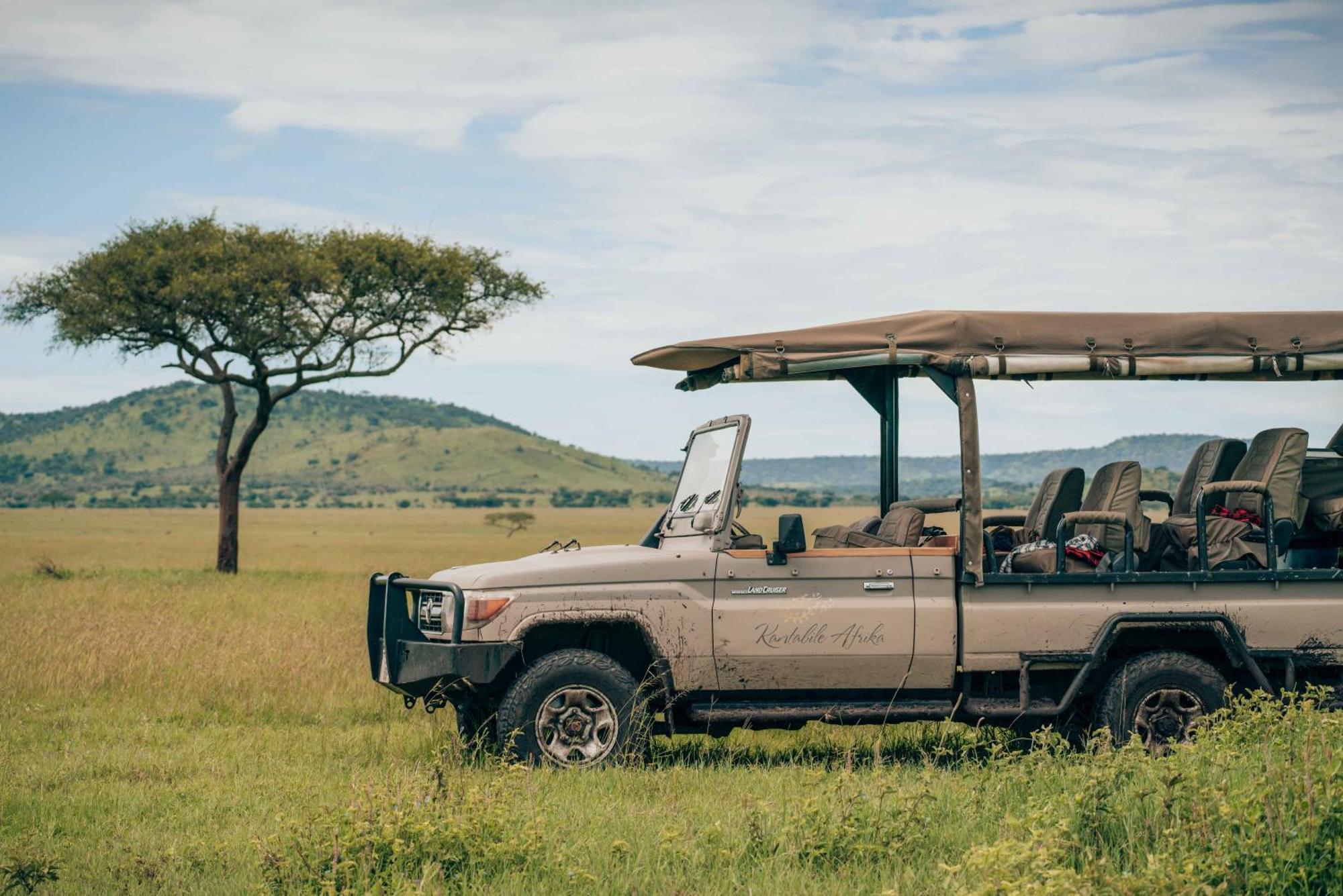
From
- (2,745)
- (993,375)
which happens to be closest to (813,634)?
(993,375)

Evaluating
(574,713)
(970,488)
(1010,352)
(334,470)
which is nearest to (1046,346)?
(1010,352)

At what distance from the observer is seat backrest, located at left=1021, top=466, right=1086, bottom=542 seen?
966 cm

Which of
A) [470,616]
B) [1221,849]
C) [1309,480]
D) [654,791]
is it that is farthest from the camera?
[1309,480]

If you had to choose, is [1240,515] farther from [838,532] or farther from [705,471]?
[705,471]

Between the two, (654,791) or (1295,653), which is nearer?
(654,791)

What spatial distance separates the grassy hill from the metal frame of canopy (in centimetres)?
12150

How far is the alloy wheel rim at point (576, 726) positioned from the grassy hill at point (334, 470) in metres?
121

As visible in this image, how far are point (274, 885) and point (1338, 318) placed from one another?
6831mm

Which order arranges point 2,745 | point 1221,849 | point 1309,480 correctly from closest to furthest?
1. point 1221,849
2. point 1309,480
3. point 2,745

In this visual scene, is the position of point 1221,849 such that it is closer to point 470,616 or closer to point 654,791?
point 654,791

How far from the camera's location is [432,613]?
8742mm

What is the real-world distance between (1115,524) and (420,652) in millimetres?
4278

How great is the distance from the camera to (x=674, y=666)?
330 inches

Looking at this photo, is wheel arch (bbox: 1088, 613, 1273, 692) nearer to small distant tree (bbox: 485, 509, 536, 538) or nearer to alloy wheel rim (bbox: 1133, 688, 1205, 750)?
alloy wheel rim (bbox: 1133, 688, 1205, 750)
